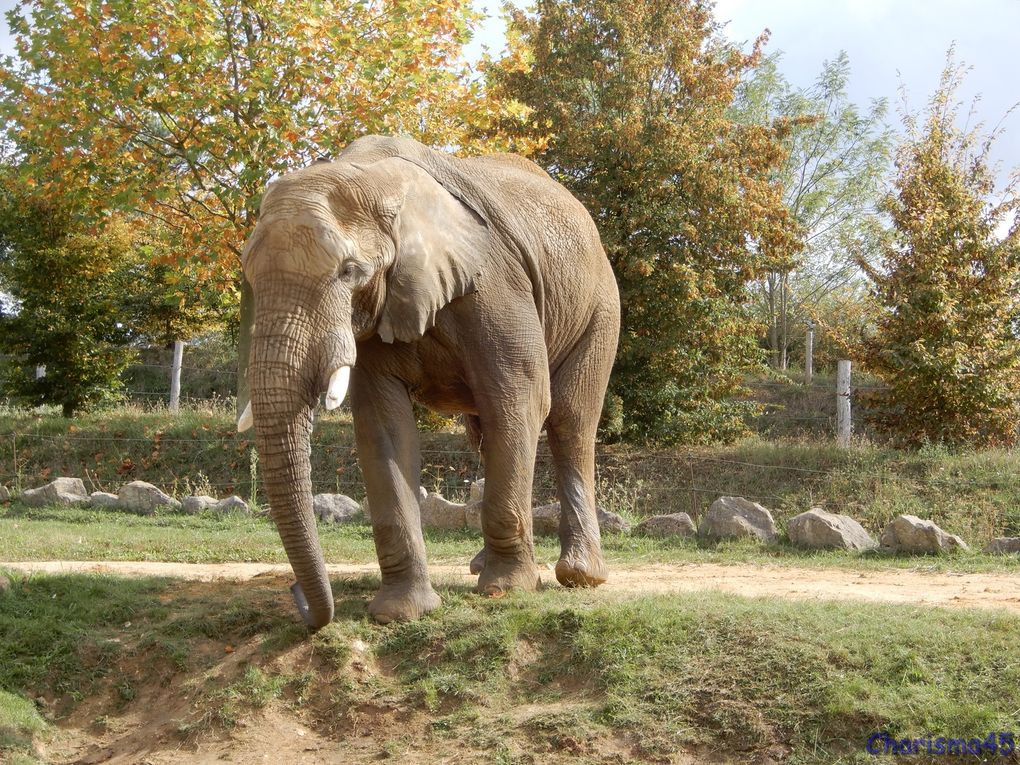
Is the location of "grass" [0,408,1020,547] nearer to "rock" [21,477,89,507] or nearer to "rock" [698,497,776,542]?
"rock" [21,477,89,507]

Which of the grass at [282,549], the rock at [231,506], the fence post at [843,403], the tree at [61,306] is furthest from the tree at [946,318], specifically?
the tree at [61,306]

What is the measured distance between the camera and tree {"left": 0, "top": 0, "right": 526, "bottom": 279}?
12.6 metres

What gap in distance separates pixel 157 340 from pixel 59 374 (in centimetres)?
476

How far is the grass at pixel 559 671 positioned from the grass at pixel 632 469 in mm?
6751

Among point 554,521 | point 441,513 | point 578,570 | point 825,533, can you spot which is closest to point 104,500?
point 441,513

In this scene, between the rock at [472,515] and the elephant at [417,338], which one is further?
the rock at [472,515]

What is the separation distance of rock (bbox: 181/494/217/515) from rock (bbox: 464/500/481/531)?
3.57 meters

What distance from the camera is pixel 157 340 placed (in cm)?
2548

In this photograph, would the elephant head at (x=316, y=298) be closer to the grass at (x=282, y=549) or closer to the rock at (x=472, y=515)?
the grass at (x=282, y=549)

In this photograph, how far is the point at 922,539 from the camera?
1149 centimetres

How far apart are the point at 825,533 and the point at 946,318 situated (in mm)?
5374

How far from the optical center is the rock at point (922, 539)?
11453 mm

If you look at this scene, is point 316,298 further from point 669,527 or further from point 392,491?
point 669,527

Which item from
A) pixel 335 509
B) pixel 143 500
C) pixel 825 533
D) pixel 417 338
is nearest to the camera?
pixel 417 338
